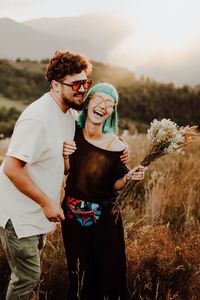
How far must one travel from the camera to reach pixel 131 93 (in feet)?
86.7

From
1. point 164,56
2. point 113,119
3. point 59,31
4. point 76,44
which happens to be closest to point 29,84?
point 164,56

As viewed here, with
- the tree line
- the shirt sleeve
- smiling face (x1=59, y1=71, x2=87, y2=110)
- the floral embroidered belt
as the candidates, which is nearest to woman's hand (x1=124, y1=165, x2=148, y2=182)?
the floral embroidered belt

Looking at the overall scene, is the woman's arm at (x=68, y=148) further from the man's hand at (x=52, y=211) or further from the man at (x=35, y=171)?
the man's hand at (x=52, y=211)

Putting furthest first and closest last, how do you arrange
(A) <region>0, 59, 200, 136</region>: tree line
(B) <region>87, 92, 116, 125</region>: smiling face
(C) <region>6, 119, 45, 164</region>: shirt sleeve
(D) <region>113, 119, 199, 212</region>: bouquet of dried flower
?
A: (A) <region>0, 59, 200, 136</region>: tree line
(B) <region>87, 92, 116, 125</region>: smiling face
(D) <region>113, 119, 199, 212</region>: bouquet of dried flower
(C) <region>6, 119, 45, 164</region>: shirt sleeve

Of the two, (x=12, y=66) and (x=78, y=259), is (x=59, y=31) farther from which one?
(x=78, y=259)

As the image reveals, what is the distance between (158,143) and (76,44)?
215 ft

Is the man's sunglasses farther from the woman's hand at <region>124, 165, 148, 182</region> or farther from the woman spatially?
the woman's hand at <region>124, 165, 148, 182</region>

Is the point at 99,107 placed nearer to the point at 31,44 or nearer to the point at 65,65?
the point at 65,65

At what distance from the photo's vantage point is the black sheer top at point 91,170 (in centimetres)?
361

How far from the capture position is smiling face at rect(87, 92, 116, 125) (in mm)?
3594

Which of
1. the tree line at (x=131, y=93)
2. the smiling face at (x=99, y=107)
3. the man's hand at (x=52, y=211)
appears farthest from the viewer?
the tree line at (x=131, y=93)

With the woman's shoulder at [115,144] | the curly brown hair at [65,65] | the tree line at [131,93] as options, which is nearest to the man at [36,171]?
the curly brown hair at [65,65]

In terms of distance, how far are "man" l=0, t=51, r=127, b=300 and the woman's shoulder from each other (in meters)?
0.29

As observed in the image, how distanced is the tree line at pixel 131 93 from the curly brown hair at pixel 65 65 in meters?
17.5
